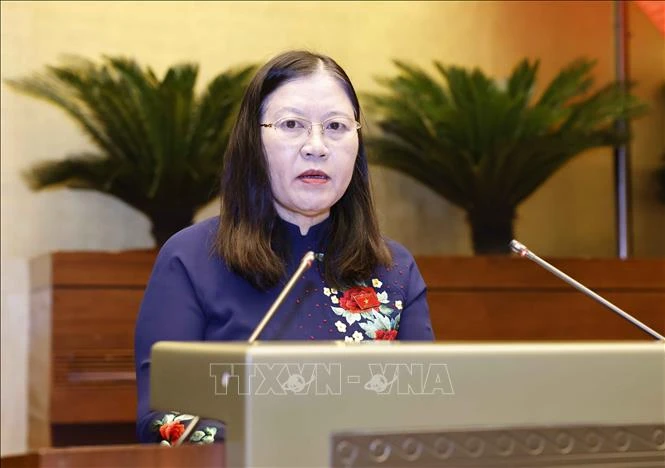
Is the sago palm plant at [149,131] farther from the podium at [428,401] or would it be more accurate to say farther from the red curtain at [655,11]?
the podium at [428,401]

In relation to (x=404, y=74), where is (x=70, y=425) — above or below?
below

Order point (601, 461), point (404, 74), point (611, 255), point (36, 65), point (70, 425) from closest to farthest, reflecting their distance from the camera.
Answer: point (601, 461) < point (70, 425) < point (36, 65) < point (404, 74) < point (611, 255)

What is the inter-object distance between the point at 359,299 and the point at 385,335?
91 millimetres

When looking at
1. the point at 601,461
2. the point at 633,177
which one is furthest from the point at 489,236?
the point at 601,461

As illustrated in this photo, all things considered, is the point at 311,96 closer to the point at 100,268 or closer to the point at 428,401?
the point at 428,401

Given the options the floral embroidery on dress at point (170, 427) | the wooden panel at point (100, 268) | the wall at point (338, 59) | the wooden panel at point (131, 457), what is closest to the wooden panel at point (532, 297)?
the wall at point (338, 59)

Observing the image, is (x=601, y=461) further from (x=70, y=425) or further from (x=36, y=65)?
(x=36, y=65)

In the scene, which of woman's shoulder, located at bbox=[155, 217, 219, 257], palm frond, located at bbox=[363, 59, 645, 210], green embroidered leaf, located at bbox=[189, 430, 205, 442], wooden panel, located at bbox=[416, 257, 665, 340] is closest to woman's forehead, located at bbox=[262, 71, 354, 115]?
woman's shoulder, located at bbox=[155, 217, 219, 257]

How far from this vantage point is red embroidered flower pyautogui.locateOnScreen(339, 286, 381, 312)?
2.25m

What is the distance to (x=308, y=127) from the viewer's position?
7.27ft

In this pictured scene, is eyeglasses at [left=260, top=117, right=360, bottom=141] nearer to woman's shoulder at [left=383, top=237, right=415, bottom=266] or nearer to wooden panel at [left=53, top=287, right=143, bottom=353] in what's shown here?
woman's shoulder at [left=383, top=237, right=415, bottom=266]

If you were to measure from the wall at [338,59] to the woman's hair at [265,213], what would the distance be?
3.51 m

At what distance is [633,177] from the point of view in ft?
22.1

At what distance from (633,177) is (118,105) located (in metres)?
3.24
